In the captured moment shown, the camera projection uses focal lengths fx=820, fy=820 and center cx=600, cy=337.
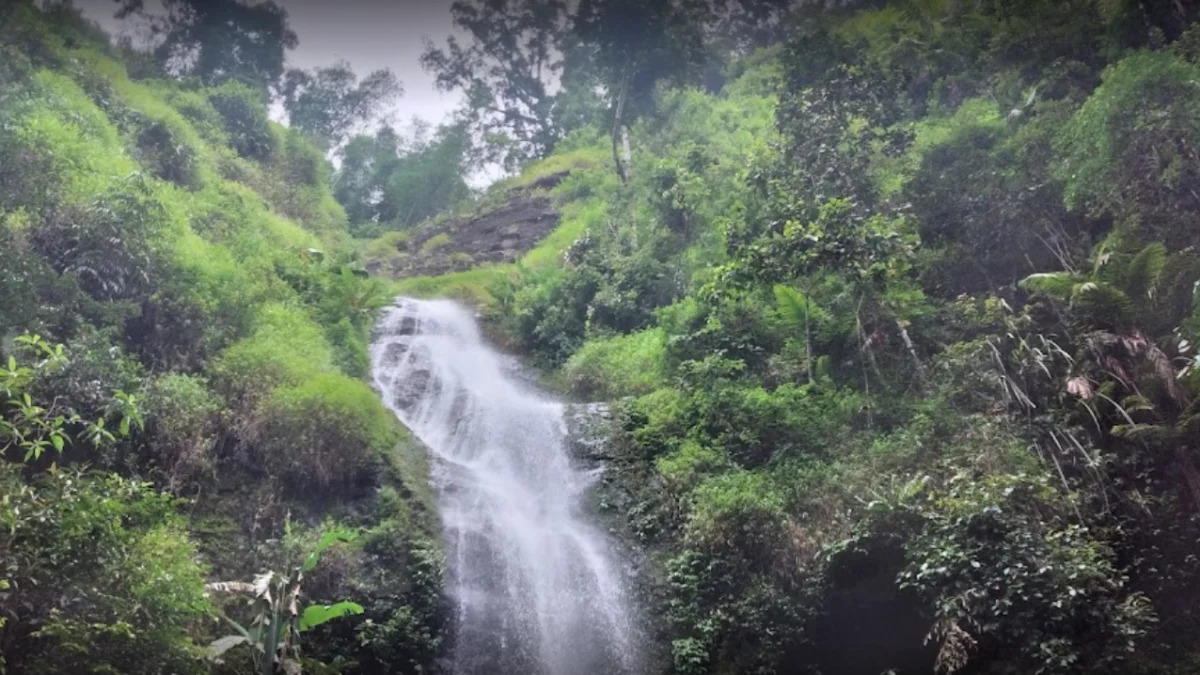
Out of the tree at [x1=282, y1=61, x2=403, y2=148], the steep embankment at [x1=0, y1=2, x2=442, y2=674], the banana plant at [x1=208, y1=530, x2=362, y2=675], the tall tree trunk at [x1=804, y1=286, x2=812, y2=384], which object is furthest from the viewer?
the tree at [x1=282, y1=61, x2=403, y2=148]

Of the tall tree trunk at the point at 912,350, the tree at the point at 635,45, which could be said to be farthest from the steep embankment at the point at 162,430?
→ the tree at the point at 635,45

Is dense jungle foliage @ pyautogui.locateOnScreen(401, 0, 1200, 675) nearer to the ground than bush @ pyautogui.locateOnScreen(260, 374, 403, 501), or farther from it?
farther from it

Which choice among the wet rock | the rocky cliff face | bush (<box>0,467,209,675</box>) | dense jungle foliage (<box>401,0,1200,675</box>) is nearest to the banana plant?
bush (<box>0,467,209,675</box>)

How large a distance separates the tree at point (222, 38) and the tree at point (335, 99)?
372cm

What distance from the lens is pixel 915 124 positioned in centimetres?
1666

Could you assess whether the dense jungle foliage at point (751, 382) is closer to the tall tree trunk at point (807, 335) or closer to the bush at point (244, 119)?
the tall tree trunk at point (807, 335)

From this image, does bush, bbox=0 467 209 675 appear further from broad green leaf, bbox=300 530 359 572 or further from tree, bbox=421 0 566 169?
tree, bbox=421 0 566 169

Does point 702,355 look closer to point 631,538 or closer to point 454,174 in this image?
point 631,538

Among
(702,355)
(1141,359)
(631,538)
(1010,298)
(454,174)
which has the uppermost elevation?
(454,174)

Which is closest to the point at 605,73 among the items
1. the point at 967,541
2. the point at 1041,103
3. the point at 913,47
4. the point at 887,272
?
the point at 913,47

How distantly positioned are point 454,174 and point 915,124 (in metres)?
23.5

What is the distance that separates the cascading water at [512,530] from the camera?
9.59m

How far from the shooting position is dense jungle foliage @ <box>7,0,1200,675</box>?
769 cm

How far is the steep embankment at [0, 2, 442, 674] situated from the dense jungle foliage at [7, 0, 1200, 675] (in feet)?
0.14
